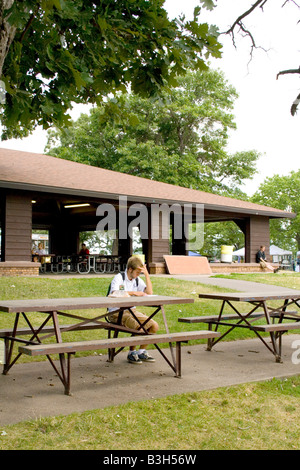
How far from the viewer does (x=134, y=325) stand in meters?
6.16

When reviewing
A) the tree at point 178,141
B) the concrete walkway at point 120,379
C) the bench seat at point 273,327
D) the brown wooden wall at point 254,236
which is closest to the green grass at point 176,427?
the concrete walkway at point 120,379

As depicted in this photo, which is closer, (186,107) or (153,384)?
(153,384)

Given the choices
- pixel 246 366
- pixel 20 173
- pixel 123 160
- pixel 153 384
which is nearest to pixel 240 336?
pixel 246 366

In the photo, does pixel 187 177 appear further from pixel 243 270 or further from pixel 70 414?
pixel 70 414

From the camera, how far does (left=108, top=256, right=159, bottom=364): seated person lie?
20.4ft

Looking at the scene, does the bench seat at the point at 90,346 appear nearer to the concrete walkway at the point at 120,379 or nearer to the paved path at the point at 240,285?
the concrete walkway at the point at 120,379

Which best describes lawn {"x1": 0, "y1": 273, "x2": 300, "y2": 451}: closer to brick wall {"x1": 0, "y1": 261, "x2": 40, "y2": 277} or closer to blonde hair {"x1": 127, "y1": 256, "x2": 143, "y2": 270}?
blonde hair {"x1": 127, "y1": 256, "x2": 143, "y2": 270}

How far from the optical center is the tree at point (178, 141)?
124 ft

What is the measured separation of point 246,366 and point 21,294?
22.4ft

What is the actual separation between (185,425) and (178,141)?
3943cm

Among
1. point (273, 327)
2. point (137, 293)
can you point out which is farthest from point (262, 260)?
A: point (137, 293)

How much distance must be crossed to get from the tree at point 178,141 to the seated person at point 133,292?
100 feet

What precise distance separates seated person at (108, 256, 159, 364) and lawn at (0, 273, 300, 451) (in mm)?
1473

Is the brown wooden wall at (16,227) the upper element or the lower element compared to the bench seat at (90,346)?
upper
